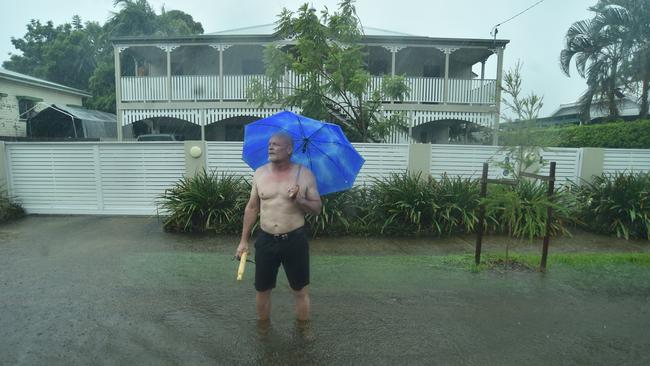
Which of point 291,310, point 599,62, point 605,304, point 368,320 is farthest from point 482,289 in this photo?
point 599,62

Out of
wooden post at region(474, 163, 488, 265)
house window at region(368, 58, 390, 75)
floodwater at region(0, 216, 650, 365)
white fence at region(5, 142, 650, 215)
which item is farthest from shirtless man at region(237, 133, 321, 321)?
house window at region(368, 58, 390, 75)

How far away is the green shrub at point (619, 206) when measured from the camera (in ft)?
23.8

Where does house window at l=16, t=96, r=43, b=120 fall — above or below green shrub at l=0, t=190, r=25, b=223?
above

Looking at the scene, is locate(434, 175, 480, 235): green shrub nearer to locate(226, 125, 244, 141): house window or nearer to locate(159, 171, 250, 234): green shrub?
locate(159, 171, 250, 234): green shrub

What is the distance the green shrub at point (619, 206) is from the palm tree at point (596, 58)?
13.1 m

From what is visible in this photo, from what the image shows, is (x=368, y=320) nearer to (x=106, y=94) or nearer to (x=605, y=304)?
(x=605, y=304)

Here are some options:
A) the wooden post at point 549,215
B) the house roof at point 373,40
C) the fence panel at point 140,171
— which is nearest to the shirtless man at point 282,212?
the wooden post at point 549,215

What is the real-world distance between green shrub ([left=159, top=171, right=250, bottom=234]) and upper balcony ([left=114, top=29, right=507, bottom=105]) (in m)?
9.19

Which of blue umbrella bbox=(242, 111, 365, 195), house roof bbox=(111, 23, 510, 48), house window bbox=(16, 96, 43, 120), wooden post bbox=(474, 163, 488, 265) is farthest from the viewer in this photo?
house window bbox=(16, 96, 43, 120)

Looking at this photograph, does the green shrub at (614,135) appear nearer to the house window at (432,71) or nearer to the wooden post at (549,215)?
the house window at (432,71)

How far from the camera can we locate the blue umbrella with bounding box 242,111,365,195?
3.83m

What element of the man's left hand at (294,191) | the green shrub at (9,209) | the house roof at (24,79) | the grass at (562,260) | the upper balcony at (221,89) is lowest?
the grass at (562,260)

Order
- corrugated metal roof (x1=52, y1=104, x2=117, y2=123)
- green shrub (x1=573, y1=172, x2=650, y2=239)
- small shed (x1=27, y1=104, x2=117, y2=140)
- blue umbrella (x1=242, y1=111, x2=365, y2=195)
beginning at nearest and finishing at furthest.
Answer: blue umbrella (x1=242, y1=111, x2=365, y2=195) → green shrub (x1=573, y1=172, x2=650, y2=239) → corrugated metal roof (x1=52, y1=104, x2=117, y2=123) → small shed (x1=27, y1=104, x2=117, y2=140)

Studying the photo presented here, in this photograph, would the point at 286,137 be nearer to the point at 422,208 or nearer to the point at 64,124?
the point at 422,208
